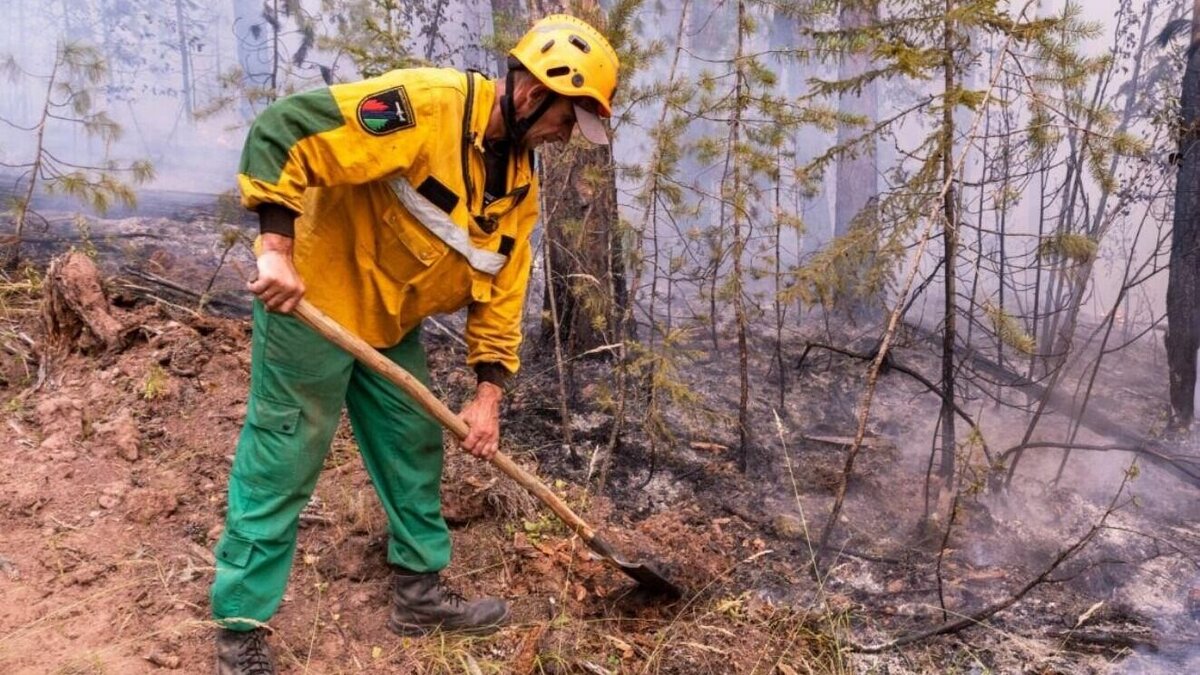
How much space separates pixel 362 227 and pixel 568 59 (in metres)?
0.87

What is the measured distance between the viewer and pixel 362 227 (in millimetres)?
2529

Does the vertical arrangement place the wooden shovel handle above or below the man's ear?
below

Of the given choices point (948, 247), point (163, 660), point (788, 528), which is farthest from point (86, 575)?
point (948, 247)

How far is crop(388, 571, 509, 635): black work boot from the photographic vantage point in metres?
3.03

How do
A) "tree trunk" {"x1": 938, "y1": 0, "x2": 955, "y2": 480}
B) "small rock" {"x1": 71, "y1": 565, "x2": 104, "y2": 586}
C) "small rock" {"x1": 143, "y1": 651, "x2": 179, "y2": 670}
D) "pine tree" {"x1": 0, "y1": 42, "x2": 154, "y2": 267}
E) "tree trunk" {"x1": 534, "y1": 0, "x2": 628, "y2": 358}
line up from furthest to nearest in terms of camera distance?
"pine tree" {"x1": 0, "y1": 42, "x2": 154, "y2": 267}
"tree trunk" {"x1": 534, "y1": 0, "x2": 628, "y2": 358}
"tree trunk" {"x1": 938, "y1": 0, "x2": 955, "y2": 480}
"small rock" {"x1": 71, "y1": 565, "x2": 104, "y2": 586}
"small rock" {"x1": 143, "y1": 651, "x2": 179, "y2": 670}

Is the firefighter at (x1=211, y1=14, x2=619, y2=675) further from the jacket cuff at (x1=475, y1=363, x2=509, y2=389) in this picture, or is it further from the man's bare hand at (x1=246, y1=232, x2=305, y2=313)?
the jacket cuff at (x1=475, y1=363, x2=509, y2=389)

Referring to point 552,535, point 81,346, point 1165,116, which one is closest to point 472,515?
point 552,535

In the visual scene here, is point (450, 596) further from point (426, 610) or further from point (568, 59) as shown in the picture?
point (568, 59)

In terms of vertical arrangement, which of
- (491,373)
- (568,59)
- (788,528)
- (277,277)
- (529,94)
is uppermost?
(568,59)

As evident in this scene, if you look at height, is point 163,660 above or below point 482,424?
below

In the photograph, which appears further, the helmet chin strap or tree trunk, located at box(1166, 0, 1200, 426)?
tree trunk, located at box(1166, 0, 1200, 426)

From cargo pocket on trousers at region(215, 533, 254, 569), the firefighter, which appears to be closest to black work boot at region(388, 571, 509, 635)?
the firefighter

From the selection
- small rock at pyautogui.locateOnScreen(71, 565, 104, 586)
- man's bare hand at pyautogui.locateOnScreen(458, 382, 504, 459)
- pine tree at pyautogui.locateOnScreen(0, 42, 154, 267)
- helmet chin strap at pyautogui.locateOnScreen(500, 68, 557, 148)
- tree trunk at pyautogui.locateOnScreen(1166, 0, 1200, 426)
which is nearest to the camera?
helmet chin strap at pyautogui.locateOnScreen(500, 68, 557, 148)

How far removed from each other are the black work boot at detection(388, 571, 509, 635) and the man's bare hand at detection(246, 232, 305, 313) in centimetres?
132
